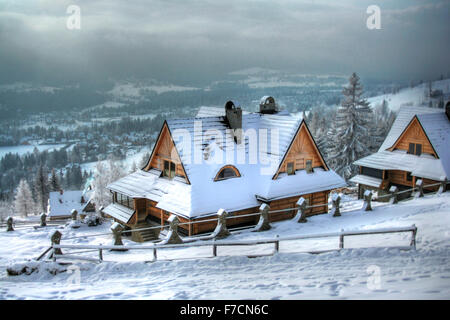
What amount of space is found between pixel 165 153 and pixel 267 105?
6902 millimetres

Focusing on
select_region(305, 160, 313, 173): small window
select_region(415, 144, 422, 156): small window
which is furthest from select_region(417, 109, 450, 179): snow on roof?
select_region(305, 160, 313, 173): small window

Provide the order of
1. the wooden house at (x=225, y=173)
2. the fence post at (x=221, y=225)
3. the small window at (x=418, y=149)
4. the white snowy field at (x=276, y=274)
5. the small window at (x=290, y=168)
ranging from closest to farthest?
the white snowy field at (x=276, y=274), the fence post at (x=221, y=225), the wooden house at (x=225, y=173), the small window at (x=290, y=168), the small window at (x=418, y=149)

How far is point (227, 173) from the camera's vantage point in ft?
55.2

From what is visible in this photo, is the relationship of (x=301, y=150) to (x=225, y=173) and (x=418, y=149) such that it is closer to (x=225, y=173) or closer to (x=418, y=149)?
(x=225, y=173)

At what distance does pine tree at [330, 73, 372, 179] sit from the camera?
31172 mm

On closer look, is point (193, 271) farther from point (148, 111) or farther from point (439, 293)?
point (148, 111)

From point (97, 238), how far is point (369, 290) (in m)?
15.0

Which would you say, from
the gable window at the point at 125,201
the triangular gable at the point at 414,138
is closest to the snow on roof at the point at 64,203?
the gable window at the point at 125,201

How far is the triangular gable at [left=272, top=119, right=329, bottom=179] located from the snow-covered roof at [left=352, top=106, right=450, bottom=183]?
7195 millimetres

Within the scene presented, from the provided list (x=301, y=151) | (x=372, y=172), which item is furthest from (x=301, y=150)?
(x=372, y=172)

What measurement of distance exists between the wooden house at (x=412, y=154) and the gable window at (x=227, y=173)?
11.3m

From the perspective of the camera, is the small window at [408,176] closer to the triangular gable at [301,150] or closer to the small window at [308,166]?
the triangular gable at [301,150]

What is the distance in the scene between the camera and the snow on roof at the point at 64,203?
5344 cm
